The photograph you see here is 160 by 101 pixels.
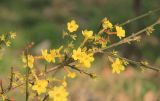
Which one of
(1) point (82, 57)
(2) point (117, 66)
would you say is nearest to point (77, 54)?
(1) point (82, 57)

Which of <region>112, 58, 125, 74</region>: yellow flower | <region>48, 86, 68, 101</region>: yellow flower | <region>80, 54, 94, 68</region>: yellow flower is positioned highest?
<region>80, 54, 94, 68</region>: yellow flower

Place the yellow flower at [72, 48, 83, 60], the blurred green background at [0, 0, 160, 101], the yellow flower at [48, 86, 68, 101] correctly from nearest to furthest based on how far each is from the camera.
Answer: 1. the yellow flower at [48, 86, 68, 101]
2. the yellow flower at [72, 48, 83, 60]
3. the blurred green background at [0, 0, 160, 101]

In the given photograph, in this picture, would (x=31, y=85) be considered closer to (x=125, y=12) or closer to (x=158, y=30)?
(x=158, y=30)

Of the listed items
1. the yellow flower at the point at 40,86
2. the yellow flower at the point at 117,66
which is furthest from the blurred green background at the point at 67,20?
the yellow flower at the point at 40,86

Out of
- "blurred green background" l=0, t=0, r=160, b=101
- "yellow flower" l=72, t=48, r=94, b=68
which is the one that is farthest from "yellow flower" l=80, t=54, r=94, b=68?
"blurred green background" l=0, t=0, r=160, b=101

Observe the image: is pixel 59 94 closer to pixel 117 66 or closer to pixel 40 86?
pixel 40 86

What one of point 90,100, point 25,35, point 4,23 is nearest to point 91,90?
point 90,100

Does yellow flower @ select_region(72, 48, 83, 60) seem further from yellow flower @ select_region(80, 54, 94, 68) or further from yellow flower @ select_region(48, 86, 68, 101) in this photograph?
yellow flower @ select_region(48, 86, 68, 101)

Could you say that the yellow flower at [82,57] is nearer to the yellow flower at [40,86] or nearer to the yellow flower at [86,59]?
the yellow flower at [86,59]
